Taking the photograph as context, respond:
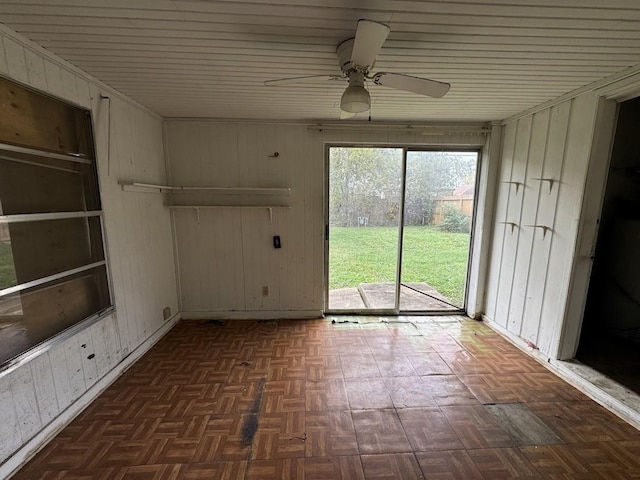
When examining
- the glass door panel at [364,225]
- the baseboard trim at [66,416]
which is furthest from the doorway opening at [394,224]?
the baseboard trim at [66,416]

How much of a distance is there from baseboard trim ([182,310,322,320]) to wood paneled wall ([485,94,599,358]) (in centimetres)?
218

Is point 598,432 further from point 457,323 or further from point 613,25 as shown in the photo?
point 613,25

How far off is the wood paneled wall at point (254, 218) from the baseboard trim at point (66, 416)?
0.94m

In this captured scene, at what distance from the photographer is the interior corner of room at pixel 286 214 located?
1.64 m

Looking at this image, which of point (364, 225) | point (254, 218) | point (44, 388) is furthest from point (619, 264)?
A: point (44, 388)

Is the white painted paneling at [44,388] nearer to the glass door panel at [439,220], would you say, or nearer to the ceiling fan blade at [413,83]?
the ceiling fan blade at [413,83]

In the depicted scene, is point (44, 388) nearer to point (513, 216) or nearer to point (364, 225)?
point (364, 225)

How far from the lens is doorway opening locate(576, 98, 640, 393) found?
2615 mm

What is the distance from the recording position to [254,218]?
3217 mm

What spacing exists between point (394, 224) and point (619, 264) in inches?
86.8

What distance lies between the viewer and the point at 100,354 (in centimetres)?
210

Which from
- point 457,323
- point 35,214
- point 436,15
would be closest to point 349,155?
point 436,15

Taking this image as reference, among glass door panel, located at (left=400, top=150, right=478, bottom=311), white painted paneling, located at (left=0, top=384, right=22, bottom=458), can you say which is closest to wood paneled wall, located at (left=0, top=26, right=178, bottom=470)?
white painted paneling, located at (left=0, top=384, right=22, bottom=458)

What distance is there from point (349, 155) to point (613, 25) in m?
2.18
